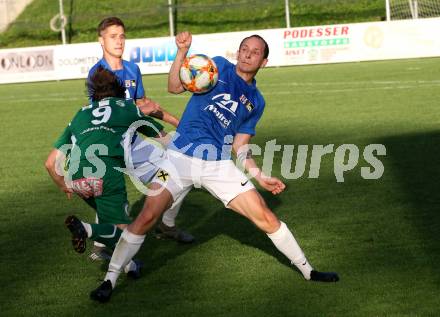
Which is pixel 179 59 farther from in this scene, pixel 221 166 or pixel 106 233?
pixel 106 233

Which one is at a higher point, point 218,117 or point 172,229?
point 218,117

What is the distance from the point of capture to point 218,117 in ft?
24.0

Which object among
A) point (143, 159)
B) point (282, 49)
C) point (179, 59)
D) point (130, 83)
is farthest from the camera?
point (282, 49)

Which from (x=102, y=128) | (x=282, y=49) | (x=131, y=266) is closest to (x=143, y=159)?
(x=102, y=128)

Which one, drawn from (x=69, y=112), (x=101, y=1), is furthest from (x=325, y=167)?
(x=101, y=1)

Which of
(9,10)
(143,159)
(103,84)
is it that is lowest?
(9,10)

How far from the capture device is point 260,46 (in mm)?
7309

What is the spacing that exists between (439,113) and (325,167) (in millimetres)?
4914

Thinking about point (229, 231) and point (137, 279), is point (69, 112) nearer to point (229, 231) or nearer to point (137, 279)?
point (229, 231)

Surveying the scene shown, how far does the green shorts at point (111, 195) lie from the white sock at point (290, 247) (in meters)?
1.30

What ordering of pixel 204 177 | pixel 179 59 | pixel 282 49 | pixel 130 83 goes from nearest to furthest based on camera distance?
pixel 204 177
pixel 179 59
pixel 130 83
pixel 282 49

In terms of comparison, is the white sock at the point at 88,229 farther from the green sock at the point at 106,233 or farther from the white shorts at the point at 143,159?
the white shorts at the point at 143,159

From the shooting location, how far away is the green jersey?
24.6 ft

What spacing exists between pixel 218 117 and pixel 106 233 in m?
1.31
